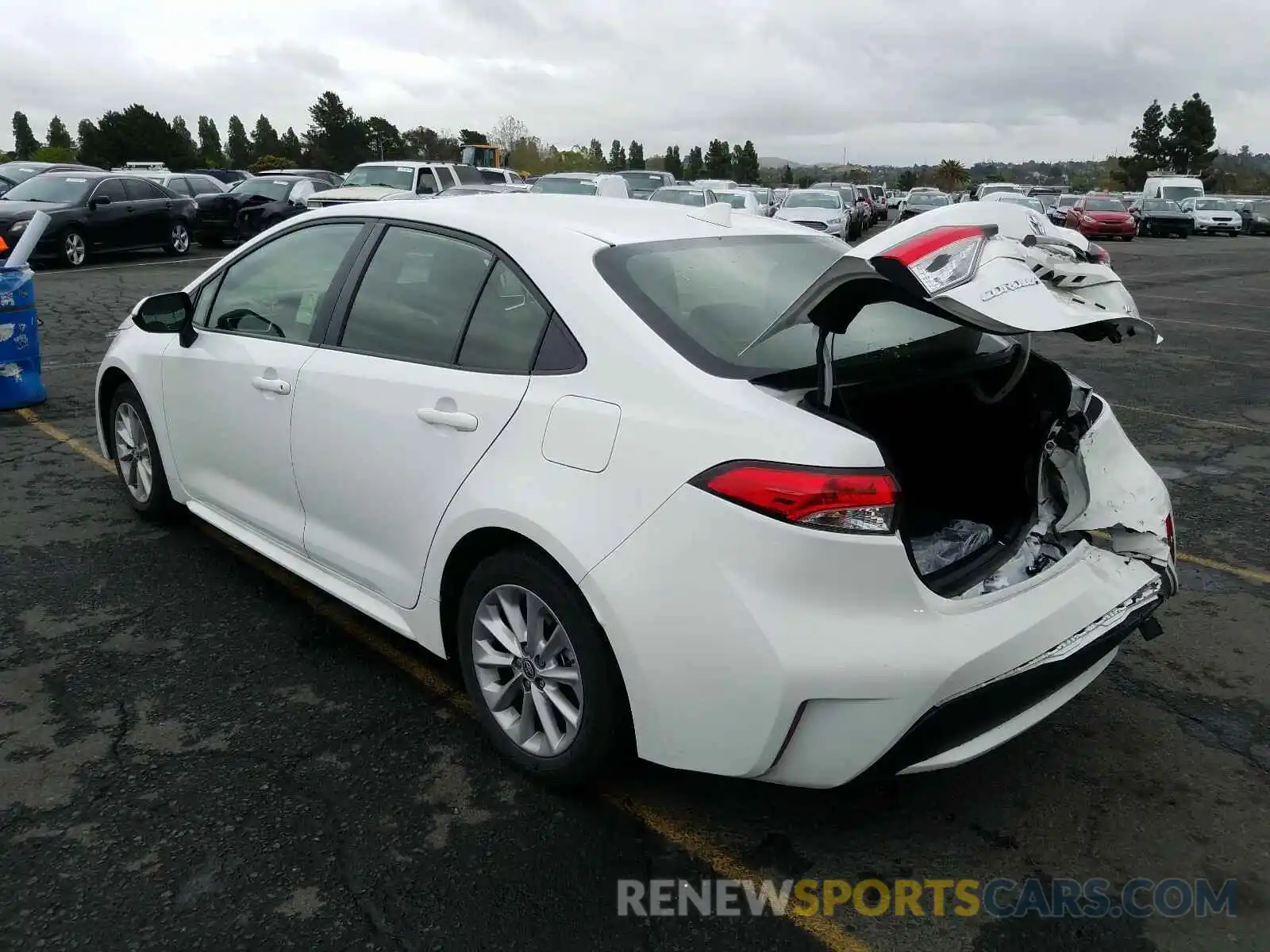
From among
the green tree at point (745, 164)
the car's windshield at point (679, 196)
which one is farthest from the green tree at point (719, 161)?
the car's windshield at point (679, 196)

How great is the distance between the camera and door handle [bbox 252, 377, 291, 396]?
3.57 metres

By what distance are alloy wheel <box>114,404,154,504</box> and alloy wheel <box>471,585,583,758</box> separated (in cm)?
257

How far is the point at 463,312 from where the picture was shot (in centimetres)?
312

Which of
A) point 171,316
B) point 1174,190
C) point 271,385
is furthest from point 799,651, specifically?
point 1174,190

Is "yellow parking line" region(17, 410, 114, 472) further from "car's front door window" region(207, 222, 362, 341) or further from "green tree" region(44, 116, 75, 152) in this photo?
"green tree" region(44, 116, 75, 152)

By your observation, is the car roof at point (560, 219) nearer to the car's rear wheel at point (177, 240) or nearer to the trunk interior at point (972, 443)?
the trunk interior at point (972, 443)

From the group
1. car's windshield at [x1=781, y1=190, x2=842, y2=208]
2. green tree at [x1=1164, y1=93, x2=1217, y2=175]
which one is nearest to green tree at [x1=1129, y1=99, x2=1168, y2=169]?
green tree at [x1=1164, y1=93, x2=1217, y2=175]

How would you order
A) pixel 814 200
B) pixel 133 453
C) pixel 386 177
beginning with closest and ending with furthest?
pixel 133 453 < pixel 386 177 < pixel 814 200

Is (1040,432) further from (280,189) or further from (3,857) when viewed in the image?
(280,189)

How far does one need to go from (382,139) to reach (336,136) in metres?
4.21

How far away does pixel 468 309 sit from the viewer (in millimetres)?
3111

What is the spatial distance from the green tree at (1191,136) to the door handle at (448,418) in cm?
8411

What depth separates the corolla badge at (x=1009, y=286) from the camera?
2.30 metres

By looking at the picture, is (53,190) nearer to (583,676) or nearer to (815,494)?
(583,676)
